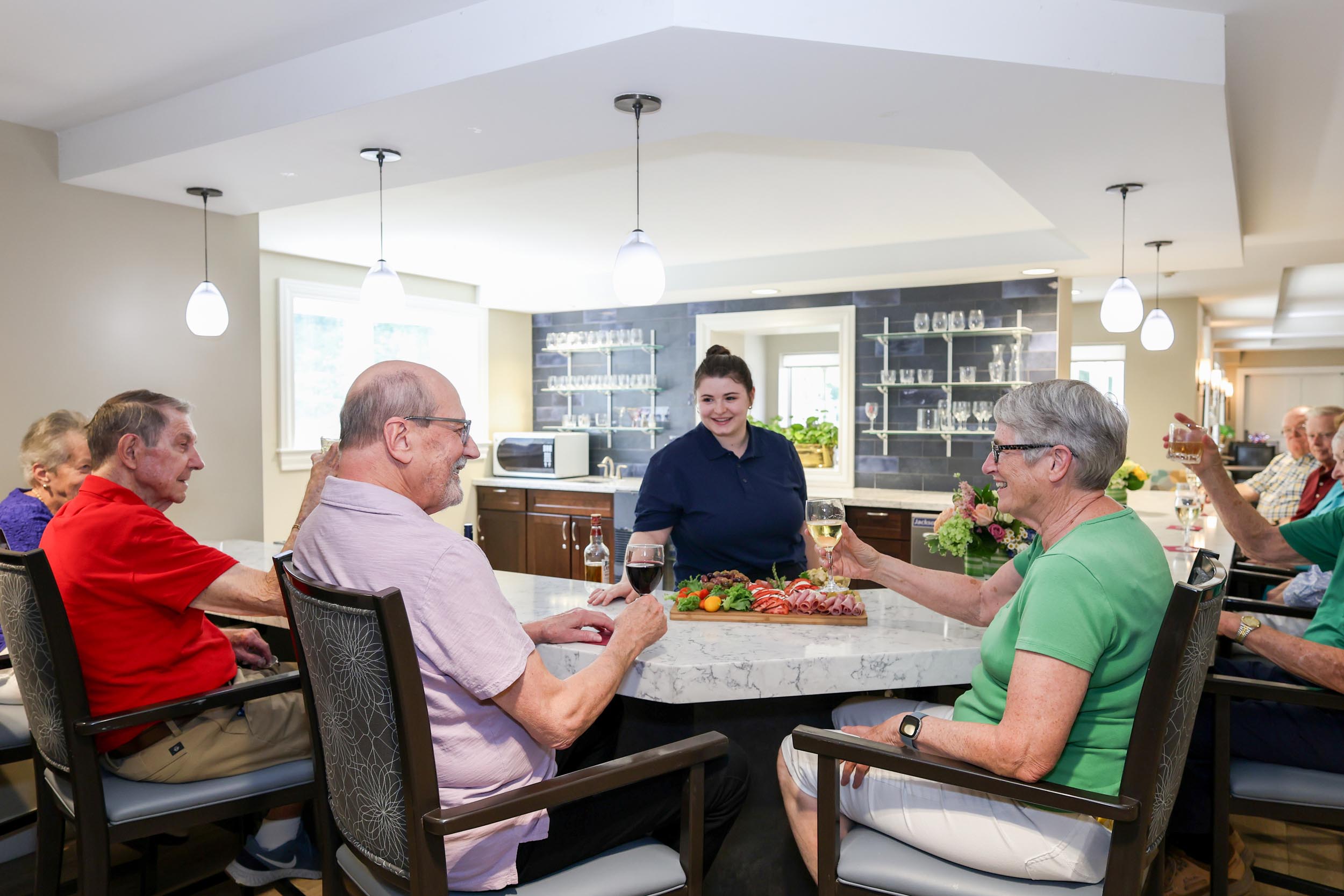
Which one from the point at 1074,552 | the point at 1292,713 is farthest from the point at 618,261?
the point at 1292,713

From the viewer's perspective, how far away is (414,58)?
2432 mm

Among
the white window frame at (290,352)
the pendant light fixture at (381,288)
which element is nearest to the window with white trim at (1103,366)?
the white window frame at (290,352)

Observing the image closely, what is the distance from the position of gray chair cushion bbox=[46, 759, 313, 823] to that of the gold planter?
4.93 meters

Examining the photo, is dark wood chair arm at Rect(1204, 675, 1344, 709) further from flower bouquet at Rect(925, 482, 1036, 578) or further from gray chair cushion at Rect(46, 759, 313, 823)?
gray chair cushion at Rect(46, 759, 313, 823)

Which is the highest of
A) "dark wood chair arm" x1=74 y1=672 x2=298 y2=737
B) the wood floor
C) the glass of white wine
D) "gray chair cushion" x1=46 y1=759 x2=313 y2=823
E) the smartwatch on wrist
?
the glass of white wine

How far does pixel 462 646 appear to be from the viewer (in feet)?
4.21

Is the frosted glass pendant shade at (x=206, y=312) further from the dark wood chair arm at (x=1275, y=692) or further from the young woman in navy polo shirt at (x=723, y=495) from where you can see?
the dark wood chair arm at (x=1275, y=692)

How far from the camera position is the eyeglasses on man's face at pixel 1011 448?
155 cm

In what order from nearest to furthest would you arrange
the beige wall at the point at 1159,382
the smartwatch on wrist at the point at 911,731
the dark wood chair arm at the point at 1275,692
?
the smartwatch on wrist at the point at 911,731 < the dark wood chair arm at the point at 1275,692 < the beige wall at the point at 1159,382

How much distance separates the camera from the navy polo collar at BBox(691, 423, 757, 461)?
8.64ft

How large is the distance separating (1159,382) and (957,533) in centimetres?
733

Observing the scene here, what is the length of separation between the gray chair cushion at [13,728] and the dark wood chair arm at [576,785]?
168 cm

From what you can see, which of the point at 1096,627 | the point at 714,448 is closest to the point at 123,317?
the point at 714,448

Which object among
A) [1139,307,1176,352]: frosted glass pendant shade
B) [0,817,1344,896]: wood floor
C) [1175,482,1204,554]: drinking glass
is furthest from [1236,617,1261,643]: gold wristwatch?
[1139,307,1176,352]: frosted glass pendant shade
